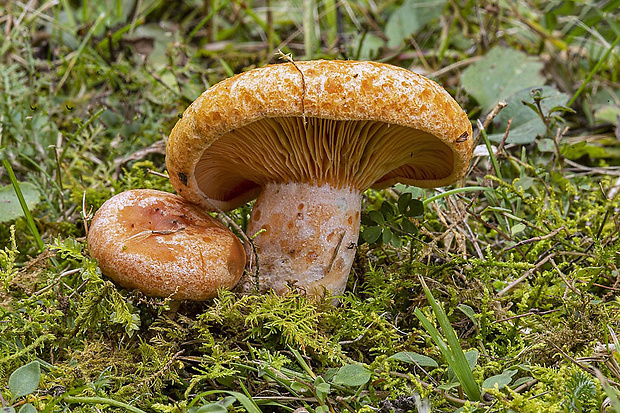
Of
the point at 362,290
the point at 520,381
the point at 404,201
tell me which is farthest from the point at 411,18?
the point at 520,381

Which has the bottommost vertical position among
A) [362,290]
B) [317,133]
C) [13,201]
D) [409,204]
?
[362,290]

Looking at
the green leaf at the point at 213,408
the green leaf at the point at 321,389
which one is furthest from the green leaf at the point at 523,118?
the green leaf at the point at 213,408

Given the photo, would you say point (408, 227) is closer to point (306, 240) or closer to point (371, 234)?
point (371, 234)

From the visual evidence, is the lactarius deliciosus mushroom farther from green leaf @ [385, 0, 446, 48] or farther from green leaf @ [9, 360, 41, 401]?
green leaf @ [385, 0, 446, 48]

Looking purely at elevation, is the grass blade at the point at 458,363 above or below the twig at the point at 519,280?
above

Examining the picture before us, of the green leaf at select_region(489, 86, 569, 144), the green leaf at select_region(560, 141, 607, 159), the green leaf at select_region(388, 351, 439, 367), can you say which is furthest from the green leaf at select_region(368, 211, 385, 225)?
the green leaf at select_region(560, 141, 607, 159)

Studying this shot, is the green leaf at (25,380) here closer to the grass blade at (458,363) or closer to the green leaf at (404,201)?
the grass blade at (458,363)

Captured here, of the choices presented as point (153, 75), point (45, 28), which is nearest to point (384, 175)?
point (153, 75)
